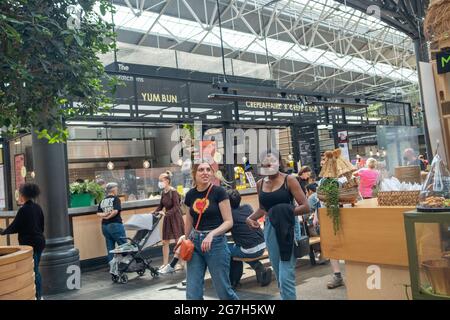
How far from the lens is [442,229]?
2.22 metres

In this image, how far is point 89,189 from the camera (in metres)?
7.51

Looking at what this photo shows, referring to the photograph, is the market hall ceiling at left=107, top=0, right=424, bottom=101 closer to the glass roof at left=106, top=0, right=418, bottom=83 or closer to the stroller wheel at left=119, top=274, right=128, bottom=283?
the glass roof at left=106, top=0, right=418, bottom=83

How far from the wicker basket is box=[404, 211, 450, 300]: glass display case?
670mm

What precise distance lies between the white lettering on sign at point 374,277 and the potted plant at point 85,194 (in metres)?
5.42

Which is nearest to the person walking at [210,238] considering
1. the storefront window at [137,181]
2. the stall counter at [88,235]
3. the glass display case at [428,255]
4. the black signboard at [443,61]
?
the glass display case at [428,255]

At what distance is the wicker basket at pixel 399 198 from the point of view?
293cm

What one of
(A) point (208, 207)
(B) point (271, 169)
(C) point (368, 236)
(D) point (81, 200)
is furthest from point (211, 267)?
(D) point (81, 200)

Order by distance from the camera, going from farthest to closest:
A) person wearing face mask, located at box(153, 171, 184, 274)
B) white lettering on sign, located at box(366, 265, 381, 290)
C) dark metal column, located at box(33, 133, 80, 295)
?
person wearing face mask, located at box(153, 171, 184, 274) → dark metal column, located at box(33, 133, 80, 295) → white lettering on sign, located at box(366, 265, 381, 290)

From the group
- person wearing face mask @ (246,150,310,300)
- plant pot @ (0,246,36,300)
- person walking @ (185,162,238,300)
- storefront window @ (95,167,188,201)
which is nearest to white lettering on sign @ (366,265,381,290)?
person wearing face mask @ (246,150,310,300)

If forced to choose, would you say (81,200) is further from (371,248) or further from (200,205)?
(371,248)

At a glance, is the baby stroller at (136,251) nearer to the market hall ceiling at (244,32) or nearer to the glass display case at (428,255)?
the glass display case at (428,255)

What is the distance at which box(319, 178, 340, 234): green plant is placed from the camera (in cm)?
324

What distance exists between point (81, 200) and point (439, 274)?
625 centimetres
